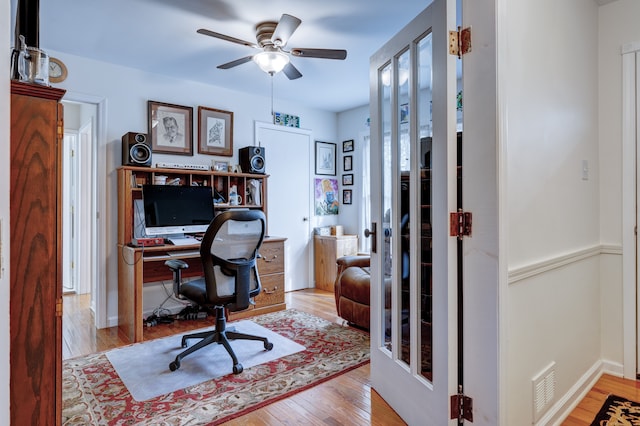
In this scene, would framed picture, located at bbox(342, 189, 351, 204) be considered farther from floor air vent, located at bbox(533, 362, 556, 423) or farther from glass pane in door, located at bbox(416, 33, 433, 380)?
floor air vent, located at bbox(533, 362, 556, 423)

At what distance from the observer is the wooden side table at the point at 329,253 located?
4.81 m

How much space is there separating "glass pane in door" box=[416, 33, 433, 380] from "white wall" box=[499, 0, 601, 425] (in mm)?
339

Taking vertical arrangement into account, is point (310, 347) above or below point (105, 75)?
below

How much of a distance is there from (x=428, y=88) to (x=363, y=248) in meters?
3.55

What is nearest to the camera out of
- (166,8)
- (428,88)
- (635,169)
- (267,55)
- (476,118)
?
(476,118)

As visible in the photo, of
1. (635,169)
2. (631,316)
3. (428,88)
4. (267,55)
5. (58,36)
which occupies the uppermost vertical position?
(58,36)

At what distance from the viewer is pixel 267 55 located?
2762mm

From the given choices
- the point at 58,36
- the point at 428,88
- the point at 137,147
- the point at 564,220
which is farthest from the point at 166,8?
the point at 564,220

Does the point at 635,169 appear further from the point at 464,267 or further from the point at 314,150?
the point at 314,150

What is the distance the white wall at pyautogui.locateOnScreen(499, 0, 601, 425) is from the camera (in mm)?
1442

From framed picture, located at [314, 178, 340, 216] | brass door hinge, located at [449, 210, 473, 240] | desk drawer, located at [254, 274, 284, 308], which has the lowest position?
desk drawer, located at [254, 274, 284, 308]

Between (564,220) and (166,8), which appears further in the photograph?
(166,8)

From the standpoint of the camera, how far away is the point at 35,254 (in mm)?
1227
